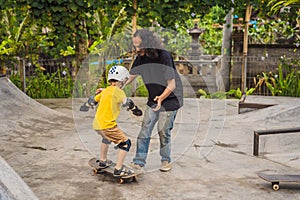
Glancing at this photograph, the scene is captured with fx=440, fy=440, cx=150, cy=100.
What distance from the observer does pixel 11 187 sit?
2977 mm

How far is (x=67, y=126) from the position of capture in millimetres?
6547

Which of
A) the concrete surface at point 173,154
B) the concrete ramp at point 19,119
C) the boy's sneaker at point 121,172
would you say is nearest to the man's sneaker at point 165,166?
the concrete surface at point 173,154

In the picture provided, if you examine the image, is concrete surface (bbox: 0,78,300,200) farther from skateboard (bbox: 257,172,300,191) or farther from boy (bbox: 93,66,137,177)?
boy (bbox: 93,66,137,177)

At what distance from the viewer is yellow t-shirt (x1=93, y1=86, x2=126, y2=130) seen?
3.84m

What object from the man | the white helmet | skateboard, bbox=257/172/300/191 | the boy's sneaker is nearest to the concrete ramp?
the boy's sneaker

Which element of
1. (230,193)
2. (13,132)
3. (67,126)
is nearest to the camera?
(230,193)

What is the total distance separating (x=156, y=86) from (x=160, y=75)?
111 millimetres

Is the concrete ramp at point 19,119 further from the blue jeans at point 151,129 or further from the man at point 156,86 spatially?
the man at point 156,86

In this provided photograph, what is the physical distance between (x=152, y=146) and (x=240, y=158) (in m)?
1.03

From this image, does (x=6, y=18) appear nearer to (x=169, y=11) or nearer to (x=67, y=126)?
(x=169, y=11)

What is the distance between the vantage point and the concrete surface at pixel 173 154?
3900 mm

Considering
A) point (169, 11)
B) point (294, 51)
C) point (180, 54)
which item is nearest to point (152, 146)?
point (180, 54)

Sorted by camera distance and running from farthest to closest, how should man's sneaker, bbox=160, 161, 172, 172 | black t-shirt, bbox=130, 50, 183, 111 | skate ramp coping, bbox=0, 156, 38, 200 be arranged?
man's sneaker, bbox=160, 161, 172, 172
black t-shirt, bbox=130, 50, 183, 111
skate ramp coping, bbox=0, 156, 38, 200

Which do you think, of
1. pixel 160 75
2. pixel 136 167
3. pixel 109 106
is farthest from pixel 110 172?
pixel 160 75
